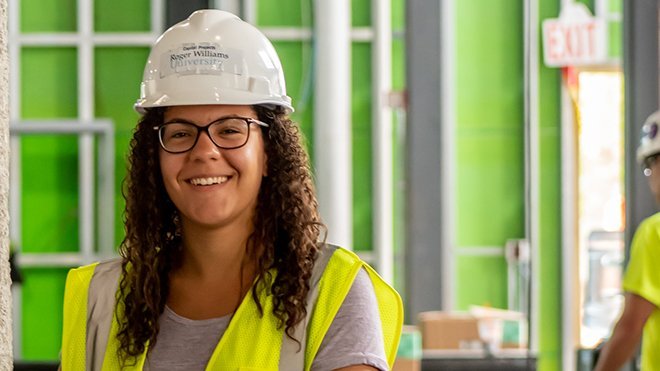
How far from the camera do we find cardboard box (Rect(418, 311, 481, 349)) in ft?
15.1

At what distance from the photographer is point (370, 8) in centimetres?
529

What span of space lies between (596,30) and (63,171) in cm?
254

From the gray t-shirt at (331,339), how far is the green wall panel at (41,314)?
364cm

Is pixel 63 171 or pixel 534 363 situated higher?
pixel 63 171

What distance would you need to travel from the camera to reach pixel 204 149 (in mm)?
1708

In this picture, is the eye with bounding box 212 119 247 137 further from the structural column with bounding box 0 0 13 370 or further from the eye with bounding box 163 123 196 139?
the structural column with bounding box 0 0 13 370

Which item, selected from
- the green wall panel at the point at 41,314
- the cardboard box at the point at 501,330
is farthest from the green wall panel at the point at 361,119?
the green wall panel at the point at 41,314

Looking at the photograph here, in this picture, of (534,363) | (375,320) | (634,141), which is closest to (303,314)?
(375,320)

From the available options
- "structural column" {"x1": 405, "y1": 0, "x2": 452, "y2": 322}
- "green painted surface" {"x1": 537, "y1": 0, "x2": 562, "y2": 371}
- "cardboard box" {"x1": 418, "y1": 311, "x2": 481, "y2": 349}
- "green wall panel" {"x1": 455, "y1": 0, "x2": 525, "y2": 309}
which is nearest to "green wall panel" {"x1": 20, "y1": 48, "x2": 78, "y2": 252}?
"structural column" {"x1": 405, "y1": 0, "x2": 452, "y2": 322}

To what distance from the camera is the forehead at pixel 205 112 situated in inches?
69.1

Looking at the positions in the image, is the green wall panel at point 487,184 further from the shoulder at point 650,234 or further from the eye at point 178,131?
the eye at point 178,131

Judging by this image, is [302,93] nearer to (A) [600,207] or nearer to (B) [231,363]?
(A) [600,207]

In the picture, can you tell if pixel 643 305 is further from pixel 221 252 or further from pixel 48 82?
pixel 48 82

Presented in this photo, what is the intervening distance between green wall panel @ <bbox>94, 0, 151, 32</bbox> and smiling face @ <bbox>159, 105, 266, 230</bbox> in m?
3.53
